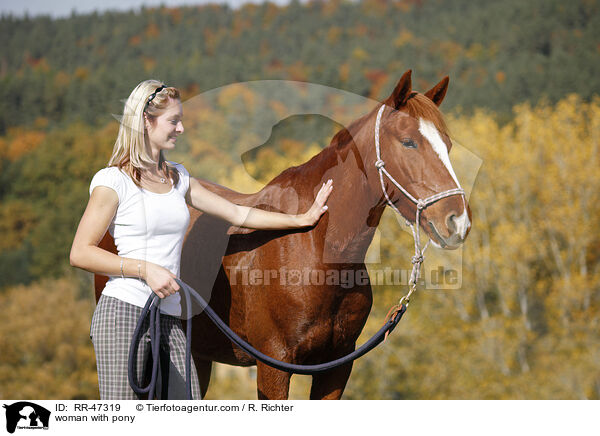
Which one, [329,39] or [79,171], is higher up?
[329,39]

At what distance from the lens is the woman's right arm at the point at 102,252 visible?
222 centimetres

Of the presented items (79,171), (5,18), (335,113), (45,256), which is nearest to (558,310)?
(335,113)

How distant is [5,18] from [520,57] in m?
42.4

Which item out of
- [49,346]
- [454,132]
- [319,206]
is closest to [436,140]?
[319,206]

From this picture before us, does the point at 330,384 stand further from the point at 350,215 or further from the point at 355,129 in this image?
the point at 355,129

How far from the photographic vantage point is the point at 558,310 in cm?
2403

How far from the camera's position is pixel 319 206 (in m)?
2.72

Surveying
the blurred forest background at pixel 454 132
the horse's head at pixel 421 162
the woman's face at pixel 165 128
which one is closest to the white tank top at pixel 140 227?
the woman's face at pixel 165 128

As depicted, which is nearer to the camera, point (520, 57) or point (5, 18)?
point (520, 57)

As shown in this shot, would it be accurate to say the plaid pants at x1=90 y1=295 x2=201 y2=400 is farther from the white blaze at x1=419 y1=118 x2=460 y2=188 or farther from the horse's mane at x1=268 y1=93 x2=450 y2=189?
the white blaze at x1=419 y1=118 x2=460 y2=188

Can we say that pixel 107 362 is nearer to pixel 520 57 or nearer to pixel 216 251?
pixel 216 251

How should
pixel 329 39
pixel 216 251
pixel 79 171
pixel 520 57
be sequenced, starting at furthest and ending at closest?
1. pixel 329 39
2. pixel 520 57
3. pixel 79 171
4. pixel 216 251
